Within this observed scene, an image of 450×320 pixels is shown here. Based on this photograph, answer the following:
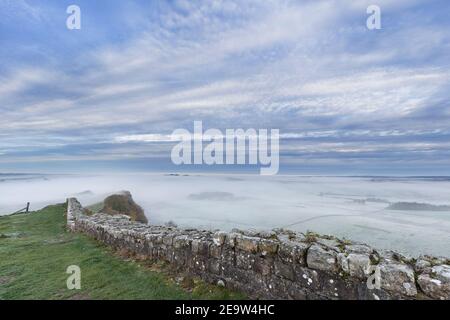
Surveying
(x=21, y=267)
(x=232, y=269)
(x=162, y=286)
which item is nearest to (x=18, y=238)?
(x=21, y=267)

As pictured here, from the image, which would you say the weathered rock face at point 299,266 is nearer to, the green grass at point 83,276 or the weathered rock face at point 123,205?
the green grass at point 83,276

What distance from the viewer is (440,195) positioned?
91625 millimetres

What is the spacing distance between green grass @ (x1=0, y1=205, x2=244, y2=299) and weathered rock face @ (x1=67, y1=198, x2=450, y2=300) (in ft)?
1.76

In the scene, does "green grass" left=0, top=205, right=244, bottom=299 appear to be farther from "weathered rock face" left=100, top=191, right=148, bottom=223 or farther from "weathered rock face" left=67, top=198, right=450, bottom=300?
"weathered rock face" left=100, top=191, right=148, bottom=223

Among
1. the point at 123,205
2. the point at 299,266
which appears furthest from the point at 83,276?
the point at 123,205

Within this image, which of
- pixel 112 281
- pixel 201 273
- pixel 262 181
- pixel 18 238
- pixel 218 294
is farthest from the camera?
pixel 262 181

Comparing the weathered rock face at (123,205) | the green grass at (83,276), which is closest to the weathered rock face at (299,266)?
the green grass at (83,276)

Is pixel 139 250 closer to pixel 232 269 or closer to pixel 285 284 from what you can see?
pixel 232 269

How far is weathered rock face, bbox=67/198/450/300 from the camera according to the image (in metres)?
4.06

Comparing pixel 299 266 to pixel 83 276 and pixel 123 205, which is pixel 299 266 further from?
pixel 123 205

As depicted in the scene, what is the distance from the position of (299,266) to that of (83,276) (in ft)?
22.8

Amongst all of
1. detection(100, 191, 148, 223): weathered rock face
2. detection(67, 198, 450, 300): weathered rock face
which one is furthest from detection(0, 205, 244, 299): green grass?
detection(100, 191, 148, 223): weathered rock face

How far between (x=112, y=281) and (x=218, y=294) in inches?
139

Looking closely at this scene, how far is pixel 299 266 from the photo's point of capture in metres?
5.18
